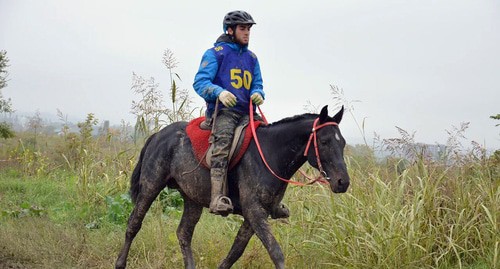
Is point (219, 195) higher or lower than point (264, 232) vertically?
higher

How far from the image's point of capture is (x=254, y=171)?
5.00m

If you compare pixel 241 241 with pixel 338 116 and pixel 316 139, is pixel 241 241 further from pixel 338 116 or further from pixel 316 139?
pixel 338 116

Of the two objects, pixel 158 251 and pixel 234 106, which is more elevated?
pixel 234 106

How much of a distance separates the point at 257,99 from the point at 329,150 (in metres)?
1.09

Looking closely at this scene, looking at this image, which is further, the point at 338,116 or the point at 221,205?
the point at 221,205

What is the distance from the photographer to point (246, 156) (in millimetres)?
5141

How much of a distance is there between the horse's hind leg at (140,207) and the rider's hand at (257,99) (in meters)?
1.51

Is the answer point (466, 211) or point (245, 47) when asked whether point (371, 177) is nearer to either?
point (466, 211)

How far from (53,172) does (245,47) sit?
8.99 metres

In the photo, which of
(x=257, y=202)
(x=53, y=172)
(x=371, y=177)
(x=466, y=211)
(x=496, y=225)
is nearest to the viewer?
(x=257, y=202)

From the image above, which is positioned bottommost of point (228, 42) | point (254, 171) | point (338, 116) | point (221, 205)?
point (221, 205)

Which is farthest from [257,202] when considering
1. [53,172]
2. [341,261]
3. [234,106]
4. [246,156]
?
[53,172]

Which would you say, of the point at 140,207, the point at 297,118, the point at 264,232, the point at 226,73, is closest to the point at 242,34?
the point at 226,73

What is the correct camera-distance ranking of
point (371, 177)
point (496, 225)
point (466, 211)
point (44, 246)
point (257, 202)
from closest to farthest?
point (257, 202) → point (496, 225) → point (466, 211) → point (371, 177) → point (44, 246)
